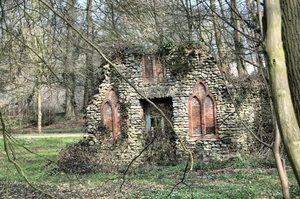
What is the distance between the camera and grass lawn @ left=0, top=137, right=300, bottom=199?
7652 millimetres

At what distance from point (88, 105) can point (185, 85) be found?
362cm

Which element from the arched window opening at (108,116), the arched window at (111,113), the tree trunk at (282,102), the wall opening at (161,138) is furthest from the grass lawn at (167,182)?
the tree trunk at (282,102)

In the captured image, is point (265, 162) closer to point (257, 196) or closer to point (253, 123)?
point (253, 123)

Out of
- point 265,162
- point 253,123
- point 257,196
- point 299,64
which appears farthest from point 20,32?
point 253,123

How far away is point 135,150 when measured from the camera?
13.2m

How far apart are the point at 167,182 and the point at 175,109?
4.01 m

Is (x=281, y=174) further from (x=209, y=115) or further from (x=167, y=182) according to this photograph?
(x=209, y=115)

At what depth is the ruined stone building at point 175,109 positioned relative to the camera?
42.3 ft

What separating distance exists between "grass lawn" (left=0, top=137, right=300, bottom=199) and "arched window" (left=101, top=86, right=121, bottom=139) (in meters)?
1.93

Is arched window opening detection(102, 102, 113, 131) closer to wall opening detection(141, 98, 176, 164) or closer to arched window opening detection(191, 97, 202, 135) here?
wall opening detection(141, 98, 176, 164)

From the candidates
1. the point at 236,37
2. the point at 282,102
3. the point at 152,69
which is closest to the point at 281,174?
the point at 282,102

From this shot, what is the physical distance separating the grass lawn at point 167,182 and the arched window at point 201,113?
4.24 feet

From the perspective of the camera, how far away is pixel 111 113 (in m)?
13.3

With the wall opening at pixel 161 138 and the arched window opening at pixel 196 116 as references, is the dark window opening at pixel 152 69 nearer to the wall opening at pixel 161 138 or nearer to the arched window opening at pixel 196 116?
the wall opening at pixel 161 138
